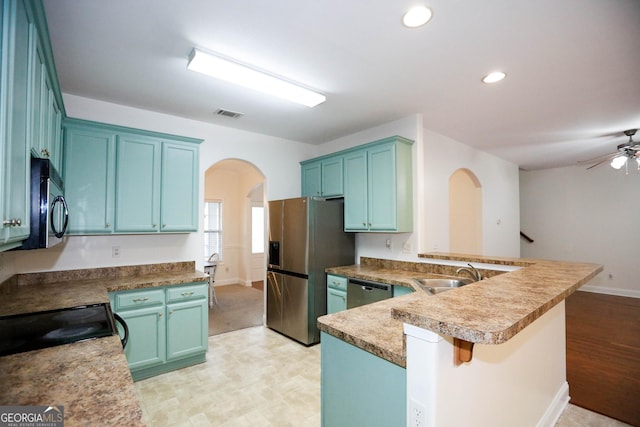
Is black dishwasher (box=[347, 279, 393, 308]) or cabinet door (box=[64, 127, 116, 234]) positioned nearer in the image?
cabinet door (box=[64, 127, 116, 234])

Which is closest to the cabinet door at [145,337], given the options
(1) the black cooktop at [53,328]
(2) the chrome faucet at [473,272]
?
(1) the black cooktop at [53,328]

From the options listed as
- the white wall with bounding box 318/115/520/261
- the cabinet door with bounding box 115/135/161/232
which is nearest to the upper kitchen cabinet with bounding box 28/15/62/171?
the cabinet door with bounding box 115/135/161/232

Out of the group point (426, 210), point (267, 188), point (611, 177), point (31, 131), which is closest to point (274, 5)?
point (31, 131)

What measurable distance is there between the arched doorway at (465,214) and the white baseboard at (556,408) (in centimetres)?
277

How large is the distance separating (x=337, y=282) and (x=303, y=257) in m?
0.50

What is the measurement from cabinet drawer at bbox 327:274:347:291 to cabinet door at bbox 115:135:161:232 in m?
1.97

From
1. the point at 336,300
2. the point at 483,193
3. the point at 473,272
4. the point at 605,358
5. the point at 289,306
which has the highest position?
the point at 483,193

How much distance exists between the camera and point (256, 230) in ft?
23.7

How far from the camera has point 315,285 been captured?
358cm

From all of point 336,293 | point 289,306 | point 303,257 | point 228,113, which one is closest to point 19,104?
point 228,113

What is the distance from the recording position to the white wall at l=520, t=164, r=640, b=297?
5.74 meters

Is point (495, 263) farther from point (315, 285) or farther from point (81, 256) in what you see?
point (81, 256)

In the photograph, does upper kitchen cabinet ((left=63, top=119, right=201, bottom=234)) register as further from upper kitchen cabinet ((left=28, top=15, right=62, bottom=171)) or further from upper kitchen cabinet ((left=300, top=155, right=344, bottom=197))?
upper kitchen cabinet ((left=300, top=155, right=344, bottom=197))

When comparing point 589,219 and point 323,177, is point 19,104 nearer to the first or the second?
point 323,177
